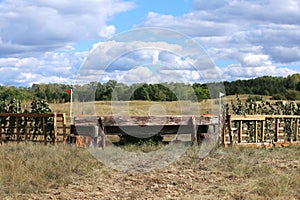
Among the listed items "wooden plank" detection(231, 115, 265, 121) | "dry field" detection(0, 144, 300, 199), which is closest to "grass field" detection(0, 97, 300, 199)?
"dry field" detection(0, 144, 300, 199)

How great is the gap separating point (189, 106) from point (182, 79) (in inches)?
129

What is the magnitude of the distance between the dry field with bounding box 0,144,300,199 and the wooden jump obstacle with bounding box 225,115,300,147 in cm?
381

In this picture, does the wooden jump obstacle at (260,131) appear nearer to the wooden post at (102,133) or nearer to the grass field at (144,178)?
the grass field at (144,178)

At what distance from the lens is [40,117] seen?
16.8 meters

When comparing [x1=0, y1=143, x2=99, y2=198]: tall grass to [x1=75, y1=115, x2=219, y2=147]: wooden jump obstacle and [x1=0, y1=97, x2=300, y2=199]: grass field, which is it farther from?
[x1=75, y1=115, x2=219, y2=147]: wooden jump obstacle

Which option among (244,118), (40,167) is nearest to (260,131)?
(244,118)

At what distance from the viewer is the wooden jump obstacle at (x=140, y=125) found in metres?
14.7

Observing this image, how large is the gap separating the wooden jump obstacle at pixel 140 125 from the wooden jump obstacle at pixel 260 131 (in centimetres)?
93

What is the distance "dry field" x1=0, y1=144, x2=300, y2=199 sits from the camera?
900 cm

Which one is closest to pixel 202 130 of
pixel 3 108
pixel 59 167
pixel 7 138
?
pixel 59 167

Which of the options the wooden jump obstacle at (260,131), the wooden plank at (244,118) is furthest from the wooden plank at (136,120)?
the wooden plank at (244,118)

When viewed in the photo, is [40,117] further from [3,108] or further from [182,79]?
[182,79]

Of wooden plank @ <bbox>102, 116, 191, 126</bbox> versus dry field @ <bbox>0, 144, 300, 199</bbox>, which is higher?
wooden plank @ <bbox>102, 116, 191, 126</bbox>

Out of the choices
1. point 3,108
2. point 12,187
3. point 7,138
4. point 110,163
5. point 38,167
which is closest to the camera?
point 12,187
